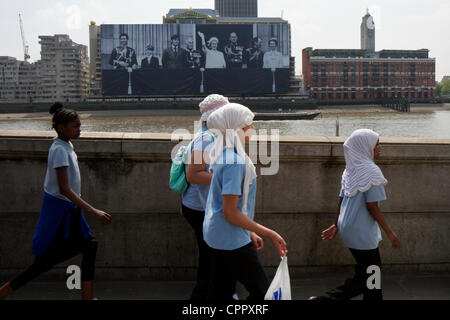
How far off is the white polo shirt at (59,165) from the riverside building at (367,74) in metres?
114

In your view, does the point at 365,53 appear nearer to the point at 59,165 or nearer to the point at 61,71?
the point at 61,71

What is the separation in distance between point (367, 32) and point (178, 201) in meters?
195

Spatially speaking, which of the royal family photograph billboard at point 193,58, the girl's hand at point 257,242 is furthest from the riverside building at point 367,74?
the girl's hand at point 257,242

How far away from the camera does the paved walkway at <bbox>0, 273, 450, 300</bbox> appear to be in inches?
139

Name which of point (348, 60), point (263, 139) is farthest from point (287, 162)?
point (348, 60)

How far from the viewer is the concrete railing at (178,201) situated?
3.92m

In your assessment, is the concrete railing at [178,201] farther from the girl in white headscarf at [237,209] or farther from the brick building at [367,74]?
the brick building at [367,74]

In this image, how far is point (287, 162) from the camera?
4.00 metres

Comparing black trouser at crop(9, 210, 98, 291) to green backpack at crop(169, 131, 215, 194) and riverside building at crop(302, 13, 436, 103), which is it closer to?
green backpack at crop(169, 131, 215, 194)

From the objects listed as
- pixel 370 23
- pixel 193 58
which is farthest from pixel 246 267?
pixel 370 23

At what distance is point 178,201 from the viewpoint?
4.00 metres
